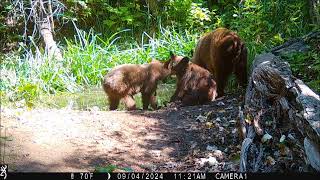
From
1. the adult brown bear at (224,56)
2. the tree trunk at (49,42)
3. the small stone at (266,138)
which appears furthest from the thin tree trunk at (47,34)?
the small stone at (266,138)

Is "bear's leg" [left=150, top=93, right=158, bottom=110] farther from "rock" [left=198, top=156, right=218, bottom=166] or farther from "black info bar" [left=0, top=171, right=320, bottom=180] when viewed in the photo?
"black info bar" [left=0, top=171, right=320, bottom=180]

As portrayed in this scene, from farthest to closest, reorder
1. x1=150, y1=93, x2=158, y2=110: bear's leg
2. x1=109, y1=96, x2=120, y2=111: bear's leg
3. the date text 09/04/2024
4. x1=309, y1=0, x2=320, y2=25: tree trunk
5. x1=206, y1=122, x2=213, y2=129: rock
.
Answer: x1=309, y1=0, x2=320, y2=25: tree trunk < x1=150, y1=93, x2=158, y2=110: bear's leg < x1=109, y1=96, x2=120, y2=111: bear's leg < x1=206, y1=122, x2=213, y2=129: rock < the date text 09/04/2024

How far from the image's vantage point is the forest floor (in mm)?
4938

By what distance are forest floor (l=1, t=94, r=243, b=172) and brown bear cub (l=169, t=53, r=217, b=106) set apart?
927 millimetres

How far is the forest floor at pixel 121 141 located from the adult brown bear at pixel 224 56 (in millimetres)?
1464

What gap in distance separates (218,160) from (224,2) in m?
9.21

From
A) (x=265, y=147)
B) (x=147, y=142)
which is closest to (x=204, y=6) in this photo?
(x=147, y=142)

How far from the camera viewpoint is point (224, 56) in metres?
8.41

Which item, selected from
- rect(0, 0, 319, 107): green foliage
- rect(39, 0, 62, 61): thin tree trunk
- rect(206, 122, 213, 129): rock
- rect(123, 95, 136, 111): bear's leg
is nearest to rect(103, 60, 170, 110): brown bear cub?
rect(123, 95, 136, 111): bear's leg

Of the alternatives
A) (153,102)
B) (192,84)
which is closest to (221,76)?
(192,84)

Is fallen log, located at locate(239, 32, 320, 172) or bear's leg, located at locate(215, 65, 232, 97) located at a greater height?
fallen log, located at locate(239, 32, 320, 172)

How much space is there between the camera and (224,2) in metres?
13.9

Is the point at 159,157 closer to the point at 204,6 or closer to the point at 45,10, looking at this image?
the point at 45,10

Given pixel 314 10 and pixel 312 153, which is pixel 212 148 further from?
pixel 314 10
